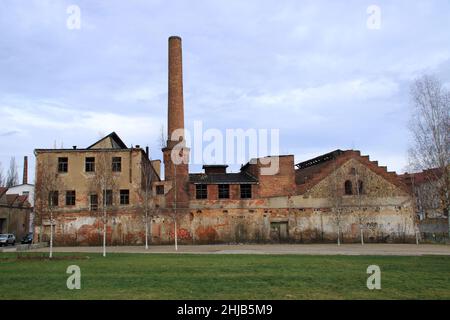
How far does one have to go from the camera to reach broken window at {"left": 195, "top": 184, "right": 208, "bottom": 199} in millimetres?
36875

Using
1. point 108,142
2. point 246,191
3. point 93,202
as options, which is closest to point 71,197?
point 93,202

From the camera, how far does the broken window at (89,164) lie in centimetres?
3656

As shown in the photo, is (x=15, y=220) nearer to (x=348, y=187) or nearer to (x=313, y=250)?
(x=348, y=187)

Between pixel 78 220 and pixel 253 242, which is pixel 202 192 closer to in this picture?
pixel 253 242

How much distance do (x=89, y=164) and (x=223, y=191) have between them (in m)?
11.5

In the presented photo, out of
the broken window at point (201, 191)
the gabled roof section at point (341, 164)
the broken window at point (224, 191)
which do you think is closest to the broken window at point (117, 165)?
the broken window at point (201, 191)

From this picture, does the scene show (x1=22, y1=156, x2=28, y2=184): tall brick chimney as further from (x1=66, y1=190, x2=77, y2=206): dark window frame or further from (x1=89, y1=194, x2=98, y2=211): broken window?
(x1=89, y1=194, x2=98, y2=211): broken window

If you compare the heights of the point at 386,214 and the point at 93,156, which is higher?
the point at 93,156

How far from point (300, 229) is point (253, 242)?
409 cm

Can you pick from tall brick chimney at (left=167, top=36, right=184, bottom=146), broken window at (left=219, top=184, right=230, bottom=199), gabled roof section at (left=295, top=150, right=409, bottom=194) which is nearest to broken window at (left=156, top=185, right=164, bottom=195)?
tall brick chimney at (left=167, top=36, right=184, bottom=146)

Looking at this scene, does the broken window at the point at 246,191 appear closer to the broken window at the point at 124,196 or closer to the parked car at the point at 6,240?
the broken window at the point at 124,196

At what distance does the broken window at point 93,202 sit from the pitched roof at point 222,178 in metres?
7.95
